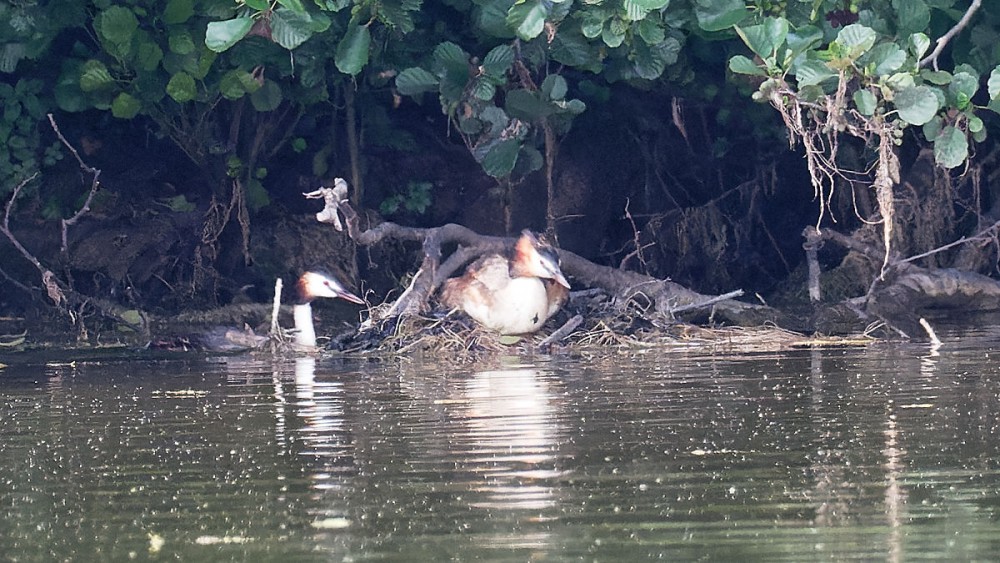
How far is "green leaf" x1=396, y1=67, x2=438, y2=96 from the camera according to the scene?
9141 mm

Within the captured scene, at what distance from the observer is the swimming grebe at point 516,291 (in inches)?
350

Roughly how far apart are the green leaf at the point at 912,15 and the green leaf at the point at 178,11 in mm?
4131

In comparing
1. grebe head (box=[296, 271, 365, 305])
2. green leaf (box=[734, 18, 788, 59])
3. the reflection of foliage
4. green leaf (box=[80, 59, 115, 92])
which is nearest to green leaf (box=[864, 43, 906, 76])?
green leaf (box=[734, 18, 788, 59])

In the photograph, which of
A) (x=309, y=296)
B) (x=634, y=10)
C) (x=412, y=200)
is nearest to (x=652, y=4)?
(x=634, y=10)

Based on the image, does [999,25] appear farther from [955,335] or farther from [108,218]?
[108,218]

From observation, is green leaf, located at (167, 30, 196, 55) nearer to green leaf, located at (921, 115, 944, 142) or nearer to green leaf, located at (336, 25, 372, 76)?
green leaf, located at (336, 25, 372, 76)

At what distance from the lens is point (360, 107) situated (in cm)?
Answer: 1184

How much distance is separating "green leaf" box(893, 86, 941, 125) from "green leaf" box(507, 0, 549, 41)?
5.89 feet

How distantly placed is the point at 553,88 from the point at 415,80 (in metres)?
0.80

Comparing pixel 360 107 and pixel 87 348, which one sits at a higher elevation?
pixel 360 107

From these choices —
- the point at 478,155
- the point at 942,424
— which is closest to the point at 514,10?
the point at 478,155

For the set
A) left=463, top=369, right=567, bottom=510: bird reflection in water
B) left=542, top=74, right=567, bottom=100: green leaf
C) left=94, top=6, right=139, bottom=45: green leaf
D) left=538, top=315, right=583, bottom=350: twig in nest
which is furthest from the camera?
left=94, top=6, right=139, bottom=45: green leaf

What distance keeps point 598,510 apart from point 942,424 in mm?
1713

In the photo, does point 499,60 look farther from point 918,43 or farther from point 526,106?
point 918,43
